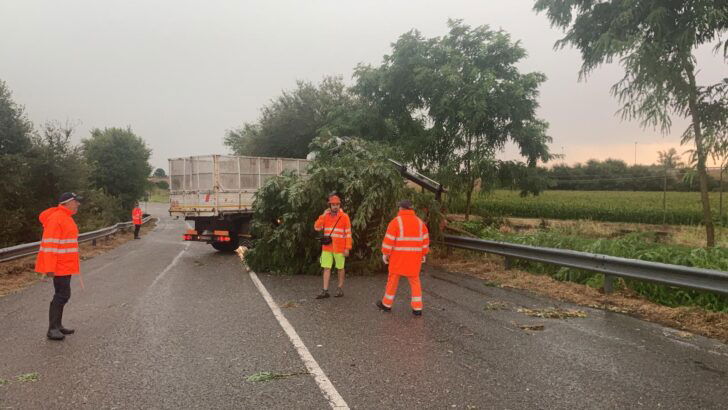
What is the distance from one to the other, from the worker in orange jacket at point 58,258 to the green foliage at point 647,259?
7818 millimetres

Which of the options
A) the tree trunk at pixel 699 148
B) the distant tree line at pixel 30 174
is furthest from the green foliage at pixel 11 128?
the tree trunk at pixel 699 148

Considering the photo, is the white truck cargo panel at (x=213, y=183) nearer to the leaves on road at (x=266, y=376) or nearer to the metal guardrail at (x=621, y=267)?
the metal guardrail at (x=621, y=267)

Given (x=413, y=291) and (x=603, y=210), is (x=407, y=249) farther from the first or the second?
(x=603, y=210)

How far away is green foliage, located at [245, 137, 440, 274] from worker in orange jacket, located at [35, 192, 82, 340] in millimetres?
4953

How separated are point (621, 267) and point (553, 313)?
5.18 ft

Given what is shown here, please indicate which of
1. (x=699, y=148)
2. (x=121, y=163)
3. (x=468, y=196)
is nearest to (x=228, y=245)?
(x=468, y=196)

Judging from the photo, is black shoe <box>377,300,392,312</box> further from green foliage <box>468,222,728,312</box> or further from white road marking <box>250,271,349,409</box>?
green foliage <box>468,222,728,312</box>

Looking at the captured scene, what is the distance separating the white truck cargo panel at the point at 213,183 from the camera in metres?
15.1

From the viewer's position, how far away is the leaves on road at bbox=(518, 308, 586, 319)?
21.6ft

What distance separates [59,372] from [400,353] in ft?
10.7

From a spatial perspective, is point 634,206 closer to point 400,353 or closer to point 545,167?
point 545,167

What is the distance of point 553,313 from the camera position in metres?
6.69

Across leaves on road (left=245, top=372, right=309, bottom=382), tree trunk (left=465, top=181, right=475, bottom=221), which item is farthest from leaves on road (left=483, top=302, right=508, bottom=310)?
tree trunk (left=465, top=181, right=475, bottom=221)

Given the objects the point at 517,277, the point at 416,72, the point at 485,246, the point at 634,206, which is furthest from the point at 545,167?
the point at 634,206
